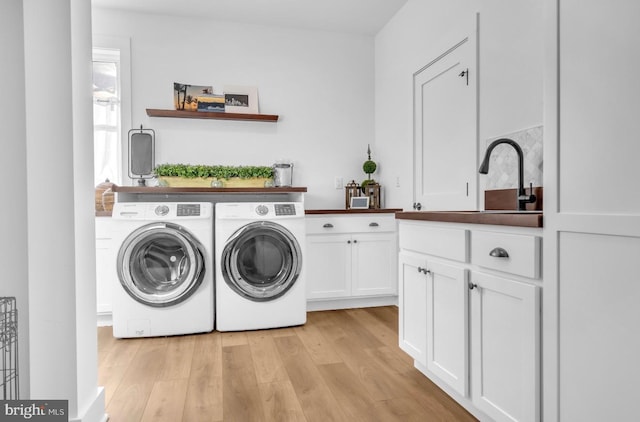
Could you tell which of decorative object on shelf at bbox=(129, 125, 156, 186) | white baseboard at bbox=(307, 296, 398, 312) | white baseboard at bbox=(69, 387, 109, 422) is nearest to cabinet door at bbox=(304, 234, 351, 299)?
white baseboard at bbox=(307, 296, 398, 312)

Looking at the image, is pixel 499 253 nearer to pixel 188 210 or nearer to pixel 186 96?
pixel 188 210

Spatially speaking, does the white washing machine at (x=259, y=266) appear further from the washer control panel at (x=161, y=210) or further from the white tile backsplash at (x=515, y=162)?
the white tile backsplash at (x=515, y=162)

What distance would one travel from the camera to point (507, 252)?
1.35 meters

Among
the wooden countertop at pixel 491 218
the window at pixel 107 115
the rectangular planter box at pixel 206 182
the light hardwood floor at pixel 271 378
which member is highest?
the window at pixel 107 115

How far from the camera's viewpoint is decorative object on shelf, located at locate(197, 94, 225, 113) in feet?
11.4

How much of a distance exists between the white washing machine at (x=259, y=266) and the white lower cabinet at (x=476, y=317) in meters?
1.05

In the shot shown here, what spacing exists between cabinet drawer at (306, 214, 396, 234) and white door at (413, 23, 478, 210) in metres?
0.38

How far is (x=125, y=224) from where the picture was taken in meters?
2.66

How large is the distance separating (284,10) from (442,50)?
1.53 metres

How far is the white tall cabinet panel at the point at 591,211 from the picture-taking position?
3.15 ft

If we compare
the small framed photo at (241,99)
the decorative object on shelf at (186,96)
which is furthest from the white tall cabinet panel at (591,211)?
the decorative object on shelf at (186,96)

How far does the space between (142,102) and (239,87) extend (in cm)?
89

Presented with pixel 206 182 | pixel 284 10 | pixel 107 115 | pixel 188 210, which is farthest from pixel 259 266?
pixel 284 10

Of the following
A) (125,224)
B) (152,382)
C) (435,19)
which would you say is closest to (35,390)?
(152,382)
